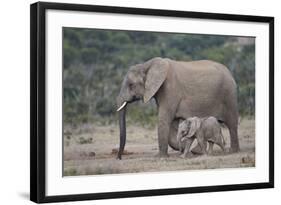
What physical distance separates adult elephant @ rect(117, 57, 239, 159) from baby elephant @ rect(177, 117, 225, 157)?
0.12ft

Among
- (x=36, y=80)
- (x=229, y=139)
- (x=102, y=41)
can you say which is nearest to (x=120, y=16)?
(x=102, y=41)

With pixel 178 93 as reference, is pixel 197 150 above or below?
below

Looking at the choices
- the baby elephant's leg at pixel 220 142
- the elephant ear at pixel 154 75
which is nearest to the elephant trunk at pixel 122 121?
the elephant ear at pixel 154 75

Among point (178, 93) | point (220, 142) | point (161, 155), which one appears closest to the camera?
point (161, 155)

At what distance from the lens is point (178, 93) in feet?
19.5

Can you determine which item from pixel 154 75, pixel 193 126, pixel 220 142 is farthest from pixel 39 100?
pixel 220 142

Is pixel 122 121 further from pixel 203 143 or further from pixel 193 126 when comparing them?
pixel 203 143

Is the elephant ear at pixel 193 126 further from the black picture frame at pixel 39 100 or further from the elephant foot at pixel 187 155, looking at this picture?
the black picture frame at pixel 39 100

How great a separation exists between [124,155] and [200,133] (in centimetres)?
62

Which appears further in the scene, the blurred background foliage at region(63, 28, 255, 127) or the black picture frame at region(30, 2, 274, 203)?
the blurred background foliage at region(63, 28, 255, 127)

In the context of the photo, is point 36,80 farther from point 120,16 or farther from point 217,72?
point 217,72

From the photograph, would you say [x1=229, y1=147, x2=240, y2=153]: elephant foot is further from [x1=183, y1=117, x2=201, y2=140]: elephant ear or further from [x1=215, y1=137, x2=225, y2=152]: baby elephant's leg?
[x1=183, y1=117, x2=201, y2=140]: elephant ear

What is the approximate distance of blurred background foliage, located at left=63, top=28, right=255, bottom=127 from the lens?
5.51 m

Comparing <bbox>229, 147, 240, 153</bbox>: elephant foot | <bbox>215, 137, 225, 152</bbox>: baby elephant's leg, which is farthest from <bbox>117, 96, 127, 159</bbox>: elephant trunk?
<bbox>229, 147, 240, 153</bbox>: elephant foot
